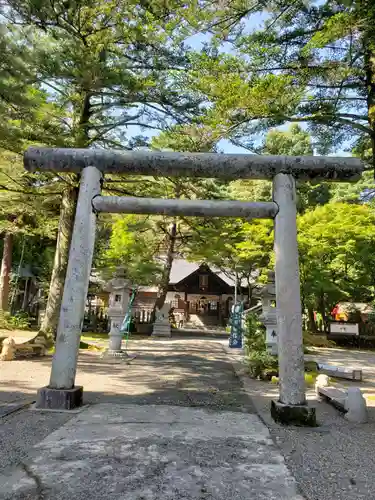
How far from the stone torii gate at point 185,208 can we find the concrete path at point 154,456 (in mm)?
605

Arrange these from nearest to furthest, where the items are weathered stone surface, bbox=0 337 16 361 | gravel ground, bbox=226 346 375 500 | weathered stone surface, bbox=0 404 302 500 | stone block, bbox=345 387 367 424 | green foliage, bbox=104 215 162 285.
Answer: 1. weathered stone surface, bbox=0 404 302 500
2. gravel ground, bbox=226 346 375 500
3. stone block, bbox=345 387 367 424
4. weathered stone surface, bbox=0 337 16 361
5. green foliage, bbox=104 215 162 285

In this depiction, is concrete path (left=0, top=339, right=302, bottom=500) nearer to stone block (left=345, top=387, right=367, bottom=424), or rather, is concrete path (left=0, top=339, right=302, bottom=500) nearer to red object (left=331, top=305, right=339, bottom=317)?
stone block (left=345, top=387, right=367, bottom=424)

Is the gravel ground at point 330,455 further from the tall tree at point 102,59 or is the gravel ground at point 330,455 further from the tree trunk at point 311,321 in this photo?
the tree trunk at point 311,321

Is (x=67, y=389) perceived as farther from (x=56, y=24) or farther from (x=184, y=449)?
(x=56, y=24)

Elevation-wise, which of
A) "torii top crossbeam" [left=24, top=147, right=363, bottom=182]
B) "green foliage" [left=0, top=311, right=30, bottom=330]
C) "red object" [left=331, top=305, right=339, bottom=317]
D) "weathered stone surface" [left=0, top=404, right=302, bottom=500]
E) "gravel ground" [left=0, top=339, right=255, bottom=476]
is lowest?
"gravel ground" [left=0, top=339, right=255, bottom=476]

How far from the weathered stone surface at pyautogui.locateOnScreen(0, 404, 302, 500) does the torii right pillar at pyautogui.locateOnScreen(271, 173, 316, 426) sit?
0.54 meters

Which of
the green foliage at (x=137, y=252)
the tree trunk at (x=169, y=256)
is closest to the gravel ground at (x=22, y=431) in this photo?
the green foliage at (x=137, y=252)

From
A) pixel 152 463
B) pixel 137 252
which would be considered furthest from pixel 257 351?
pixel 137 252

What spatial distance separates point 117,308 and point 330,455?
8302 mm

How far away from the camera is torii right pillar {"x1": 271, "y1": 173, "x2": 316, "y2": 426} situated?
14.4ft

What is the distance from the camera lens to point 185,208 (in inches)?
205

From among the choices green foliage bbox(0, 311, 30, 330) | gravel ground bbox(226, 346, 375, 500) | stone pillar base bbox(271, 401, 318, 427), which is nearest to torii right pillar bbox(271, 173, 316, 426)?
stone pillar base bbox(271, 401, 318, 427)

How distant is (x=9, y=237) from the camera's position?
17641mm

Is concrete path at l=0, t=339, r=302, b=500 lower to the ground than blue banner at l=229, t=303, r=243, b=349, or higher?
lower
